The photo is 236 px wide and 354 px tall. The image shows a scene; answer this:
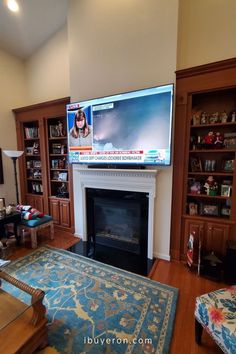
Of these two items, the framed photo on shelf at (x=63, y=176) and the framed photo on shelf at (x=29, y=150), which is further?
the framed photo on shelf at (x=29, y=150)

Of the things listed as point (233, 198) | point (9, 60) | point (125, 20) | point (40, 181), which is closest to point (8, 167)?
point (40, 181)

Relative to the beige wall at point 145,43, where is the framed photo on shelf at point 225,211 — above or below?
below

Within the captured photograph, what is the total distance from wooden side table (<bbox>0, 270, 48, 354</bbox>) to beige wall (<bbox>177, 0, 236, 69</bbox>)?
2.94 m

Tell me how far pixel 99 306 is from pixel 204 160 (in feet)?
6.97

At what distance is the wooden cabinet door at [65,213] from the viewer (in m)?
3.36

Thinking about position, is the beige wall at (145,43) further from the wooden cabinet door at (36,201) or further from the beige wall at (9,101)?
the wooden cabinet door at (36,201)

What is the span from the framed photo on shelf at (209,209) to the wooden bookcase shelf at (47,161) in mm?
2148

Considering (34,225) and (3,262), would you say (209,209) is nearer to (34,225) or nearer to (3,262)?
(34,225)

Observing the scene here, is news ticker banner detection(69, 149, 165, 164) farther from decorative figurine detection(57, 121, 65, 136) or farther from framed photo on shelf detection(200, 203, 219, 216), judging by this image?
framed photo on shelf detection(200, 203, 219, 216)

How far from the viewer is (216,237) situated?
7.40 feet

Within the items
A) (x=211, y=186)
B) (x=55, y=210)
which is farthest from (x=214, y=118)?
(x=55, y=210)

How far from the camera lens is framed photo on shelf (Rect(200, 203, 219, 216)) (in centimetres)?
233

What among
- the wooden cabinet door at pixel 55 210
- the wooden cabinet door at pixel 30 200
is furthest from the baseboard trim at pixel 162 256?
the wooden cabinet door at pixel 30 200

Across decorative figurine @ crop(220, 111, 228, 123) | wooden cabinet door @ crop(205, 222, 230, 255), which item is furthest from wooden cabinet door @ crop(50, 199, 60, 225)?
decorative figurine @ crop(220, 111, 228, 123)
